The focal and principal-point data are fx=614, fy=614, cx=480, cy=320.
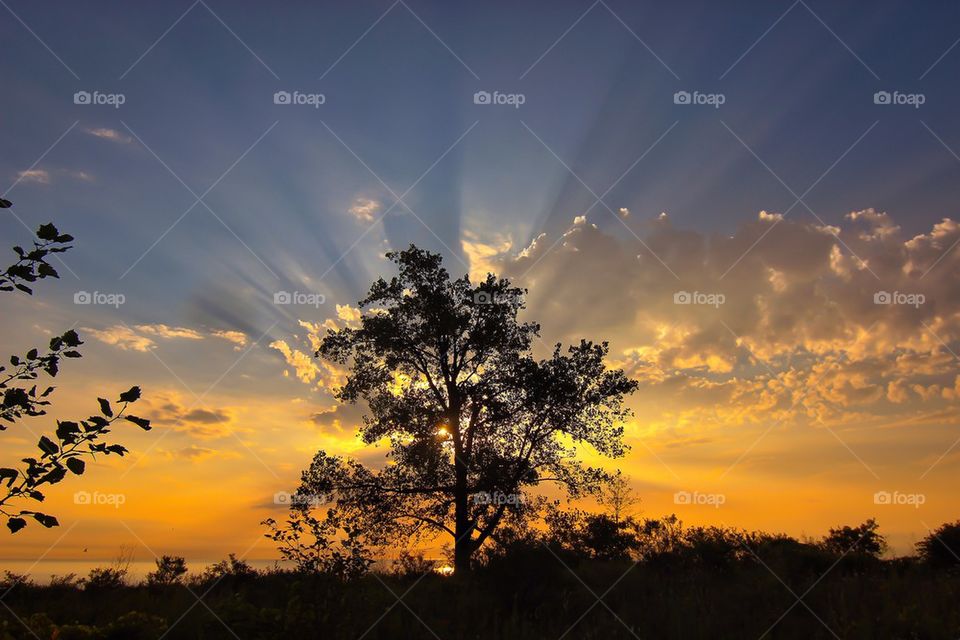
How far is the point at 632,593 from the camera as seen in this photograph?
14.9 meters

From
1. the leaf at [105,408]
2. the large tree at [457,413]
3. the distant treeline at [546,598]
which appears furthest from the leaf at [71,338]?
the large tree at [457,413]

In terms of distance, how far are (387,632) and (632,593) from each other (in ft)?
22.2

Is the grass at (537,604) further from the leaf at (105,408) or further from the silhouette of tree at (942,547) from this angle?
the leaf at (105,408)

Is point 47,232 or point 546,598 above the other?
point 47,232

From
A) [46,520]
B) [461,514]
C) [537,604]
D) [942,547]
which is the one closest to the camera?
[46,520]

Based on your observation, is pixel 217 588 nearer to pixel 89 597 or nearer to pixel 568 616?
pixel 89 597

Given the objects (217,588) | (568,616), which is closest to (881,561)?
(568,616)

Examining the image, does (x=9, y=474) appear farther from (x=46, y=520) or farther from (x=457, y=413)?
(x=457, y=413)

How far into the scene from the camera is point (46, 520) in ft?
13.0

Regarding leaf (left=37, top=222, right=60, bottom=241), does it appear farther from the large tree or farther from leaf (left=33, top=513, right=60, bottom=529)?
the large tree

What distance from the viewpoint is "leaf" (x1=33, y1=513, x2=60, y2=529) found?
3.94m

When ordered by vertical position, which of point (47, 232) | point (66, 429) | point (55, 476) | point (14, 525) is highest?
point (47, 232)

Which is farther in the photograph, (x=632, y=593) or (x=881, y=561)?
(x=881, y=561)

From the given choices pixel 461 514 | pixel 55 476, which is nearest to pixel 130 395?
pixel 55 476
